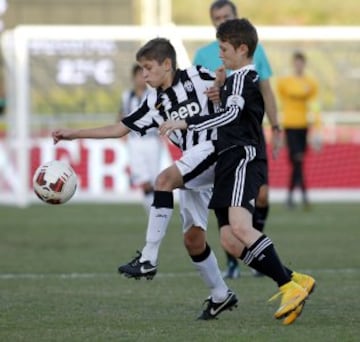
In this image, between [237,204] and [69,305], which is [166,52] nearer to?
[237,204]

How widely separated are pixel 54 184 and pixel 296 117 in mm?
11472

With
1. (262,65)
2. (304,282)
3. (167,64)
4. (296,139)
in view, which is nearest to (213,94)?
(167,64)

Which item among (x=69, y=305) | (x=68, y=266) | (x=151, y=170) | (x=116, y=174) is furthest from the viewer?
(x=116, y=174)

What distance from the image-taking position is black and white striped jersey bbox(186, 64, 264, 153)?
23.5 feet

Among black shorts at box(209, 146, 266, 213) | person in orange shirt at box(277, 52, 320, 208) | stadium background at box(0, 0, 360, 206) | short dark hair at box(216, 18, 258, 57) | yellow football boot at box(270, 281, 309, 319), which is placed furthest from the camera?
stadium background at box(0, 0, 360, 206)

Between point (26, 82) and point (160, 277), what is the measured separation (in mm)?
10382

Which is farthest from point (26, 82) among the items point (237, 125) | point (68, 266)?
point (237, 125)

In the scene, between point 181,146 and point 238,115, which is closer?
point 238,115

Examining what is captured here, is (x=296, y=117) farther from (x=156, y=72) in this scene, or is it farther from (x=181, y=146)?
(x=156, y=72)

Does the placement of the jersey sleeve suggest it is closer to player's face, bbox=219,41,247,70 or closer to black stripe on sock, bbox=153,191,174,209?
player's face, bbox=219,41,247,70

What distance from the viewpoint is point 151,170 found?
16.3 metres

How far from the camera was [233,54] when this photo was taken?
24.3ft

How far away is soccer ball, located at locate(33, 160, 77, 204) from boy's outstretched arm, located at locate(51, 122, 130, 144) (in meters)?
0.19

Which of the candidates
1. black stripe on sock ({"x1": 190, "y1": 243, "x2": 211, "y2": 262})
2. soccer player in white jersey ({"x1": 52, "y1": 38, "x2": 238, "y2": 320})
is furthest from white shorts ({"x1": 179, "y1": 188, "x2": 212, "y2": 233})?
black stripe on sock ({"x1": 190, "y1": 243, "x2": 211, "y2": 262})
